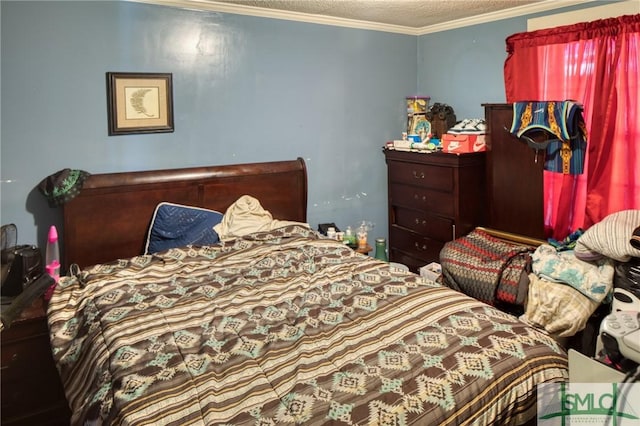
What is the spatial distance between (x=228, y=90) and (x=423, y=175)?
5.36 feet

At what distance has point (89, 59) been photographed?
9.06 feet

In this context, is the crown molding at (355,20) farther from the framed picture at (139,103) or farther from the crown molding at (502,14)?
the framed picture at (139,103)

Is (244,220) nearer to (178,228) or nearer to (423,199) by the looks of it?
(178,228)

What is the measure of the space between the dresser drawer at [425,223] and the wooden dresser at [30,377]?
2.70 meters

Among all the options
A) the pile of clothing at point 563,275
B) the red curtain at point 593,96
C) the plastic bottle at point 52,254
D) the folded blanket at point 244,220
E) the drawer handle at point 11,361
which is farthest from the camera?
the folded blanket at point 244,220

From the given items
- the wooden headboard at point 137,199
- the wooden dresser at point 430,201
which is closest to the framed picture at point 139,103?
the wooden headboard at point 137,199

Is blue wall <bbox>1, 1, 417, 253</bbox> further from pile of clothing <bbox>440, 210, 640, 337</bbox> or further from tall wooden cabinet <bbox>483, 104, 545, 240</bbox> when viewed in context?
pile of clothing <bbox>440, 210, 640, 337</bbox>

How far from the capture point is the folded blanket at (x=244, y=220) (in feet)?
10.1

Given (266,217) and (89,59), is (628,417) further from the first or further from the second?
(89,59)

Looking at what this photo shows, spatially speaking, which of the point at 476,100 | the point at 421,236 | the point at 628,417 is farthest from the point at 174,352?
the point at 476,100

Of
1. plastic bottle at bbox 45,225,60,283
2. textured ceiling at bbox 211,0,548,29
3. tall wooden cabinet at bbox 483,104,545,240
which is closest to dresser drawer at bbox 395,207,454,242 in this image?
tall wooden cabinet at bbox 483,104,545,240

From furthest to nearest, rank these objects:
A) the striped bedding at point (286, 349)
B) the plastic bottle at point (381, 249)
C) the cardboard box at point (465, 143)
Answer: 1. the plastic bottle at point (381, 249)
2. the cardboard box at point (465, 143)
3. the striped bedding at point (286, 349)

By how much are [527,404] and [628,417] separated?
35 cm

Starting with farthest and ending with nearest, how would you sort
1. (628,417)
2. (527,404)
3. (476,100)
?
(476,100) → (527,404) → (628,417)
